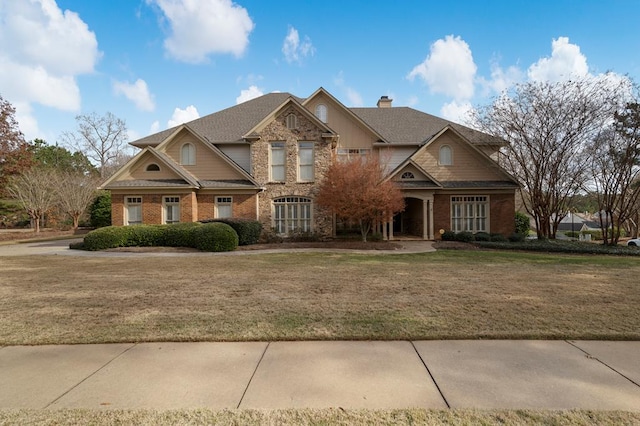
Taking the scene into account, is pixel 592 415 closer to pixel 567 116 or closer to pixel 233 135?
pixel 567 116

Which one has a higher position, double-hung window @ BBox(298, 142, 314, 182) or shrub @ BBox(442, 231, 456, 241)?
double-hung window @ BBox(298, 142, 314, 182)

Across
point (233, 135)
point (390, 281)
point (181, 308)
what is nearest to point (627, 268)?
point (390, 281)

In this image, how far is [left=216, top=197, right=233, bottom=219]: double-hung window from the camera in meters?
19.8

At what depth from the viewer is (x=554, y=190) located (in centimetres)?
1933

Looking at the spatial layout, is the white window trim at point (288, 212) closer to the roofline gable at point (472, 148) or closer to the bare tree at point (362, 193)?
the bare tree at point (362, 193)

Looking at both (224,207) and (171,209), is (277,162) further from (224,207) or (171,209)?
(171,209)

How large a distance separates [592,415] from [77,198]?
121 ft

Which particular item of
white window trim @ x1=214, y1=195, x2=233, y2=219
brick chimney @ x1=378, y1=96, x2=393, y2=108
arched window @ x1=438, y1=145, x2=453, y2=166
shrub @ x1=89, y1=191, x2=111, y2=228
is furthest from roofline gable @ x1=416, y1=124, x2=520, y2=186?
shrub @ x1=89, y1=191, x2=111, y2=228

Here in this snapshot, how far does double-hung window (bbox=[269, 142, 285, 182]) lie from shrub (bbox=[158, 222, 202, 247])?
5.80 m

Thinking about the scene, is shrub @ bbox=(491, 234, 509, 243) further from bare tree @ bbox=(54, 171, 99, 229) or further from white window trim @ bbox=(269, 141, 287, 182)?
bare tree @ bbox=(54, 171, 99, 229)

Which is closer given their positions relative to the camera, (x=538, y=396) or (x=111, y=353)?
(x=538, y=396)

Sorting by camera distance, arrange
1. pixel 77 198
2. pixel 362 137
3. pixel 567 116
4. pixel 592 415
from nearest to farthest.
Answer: pixel 592 415 < pixel 567 116 < pixel 362 137 < pixel 77 198

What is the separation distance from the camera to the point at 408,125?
2459 centimetres

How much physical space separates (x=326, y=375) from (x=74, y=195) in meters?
35.0
